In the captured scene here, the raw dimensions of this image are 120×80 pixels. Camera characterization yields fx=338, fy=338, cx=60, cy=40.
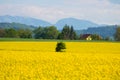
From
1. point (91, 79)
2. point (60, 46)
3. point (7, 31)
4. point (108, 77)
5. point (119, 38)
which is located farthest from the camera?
point (7, 31)

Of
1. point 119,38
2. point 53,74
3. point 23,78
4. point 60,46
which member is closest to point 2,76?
point 23,78

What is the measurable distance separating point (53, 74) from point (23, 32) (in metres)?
138

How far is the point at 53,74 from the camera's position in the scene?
52.5 ft

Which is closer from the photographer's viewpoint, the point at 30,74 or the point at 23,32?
the point at 30,74

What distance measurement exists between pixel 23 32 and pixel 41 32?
11.6m

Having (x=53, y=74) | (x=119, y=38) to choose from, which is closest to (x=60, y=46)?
(x=53, y=74)

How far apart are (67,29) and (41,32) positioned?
15.5 m

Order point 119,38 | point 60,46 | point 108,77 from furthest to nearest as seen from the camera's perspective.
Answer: point 119,38 → point 60,46 → point 108,77

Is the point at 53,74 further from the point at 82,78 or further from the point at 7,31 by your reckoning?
the point at 7,31

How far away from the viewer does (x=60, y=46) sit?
152 feet

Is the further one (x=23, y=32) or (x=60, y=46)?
(x=23, y=32)

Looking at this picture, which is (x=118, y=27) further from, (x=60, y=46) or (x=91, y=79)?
(x=91, y=79)

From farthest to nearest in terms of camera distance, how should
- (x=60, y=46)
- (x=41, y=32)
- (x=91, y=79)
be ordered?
(x=41, y=32)
(x=60, y=46)
(x=91, y=79)

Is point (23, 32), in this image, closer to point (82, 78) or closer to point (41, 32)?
point (41, 32)
